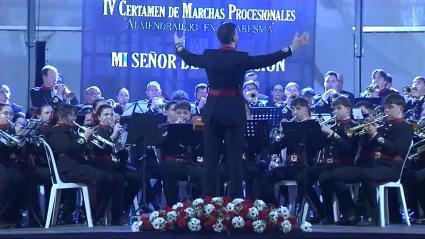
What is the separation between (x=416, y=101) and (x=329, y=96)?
3.93 ft

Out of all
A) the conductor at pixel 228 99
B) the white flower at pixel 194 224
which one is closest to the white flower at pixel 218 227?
the white flower at pixel 194 224

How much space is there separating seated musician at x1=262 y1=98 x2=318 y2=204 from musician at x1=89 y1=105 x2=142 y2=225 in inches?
65.0

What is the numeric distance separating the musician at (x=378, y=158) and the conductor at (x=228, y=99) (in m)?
1.47

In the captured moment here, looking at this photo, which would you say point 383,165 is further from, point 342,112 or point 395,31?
point 395,31

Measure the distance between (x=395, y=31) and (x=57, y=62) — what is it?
5975mm

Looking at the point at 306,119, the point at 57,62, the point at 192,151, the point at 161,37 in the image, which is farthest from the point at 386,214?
the point at 57,62

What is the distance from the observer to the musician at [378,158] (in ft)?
40.0

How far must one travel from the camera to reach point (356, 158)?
12.6 metres

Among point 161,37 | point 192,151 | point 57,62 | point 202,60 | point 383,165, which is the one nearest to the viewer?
point 202,60

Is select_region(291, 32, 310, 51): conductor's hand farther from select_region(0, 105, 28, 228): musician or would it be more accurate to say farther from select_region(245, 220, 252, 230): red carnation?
select_region(0, 105, 28, 228): musician

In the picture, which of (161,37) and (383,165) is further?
(161,37)

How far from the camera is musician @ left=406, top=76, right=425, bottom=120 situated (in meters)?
13.6

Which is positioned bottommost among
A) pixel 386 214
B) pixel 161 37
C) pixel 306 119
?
pixel 386 214

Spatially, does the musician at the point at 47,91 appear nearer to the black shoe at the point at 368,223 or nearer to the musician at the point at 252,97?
the musician at the point at 252,97
